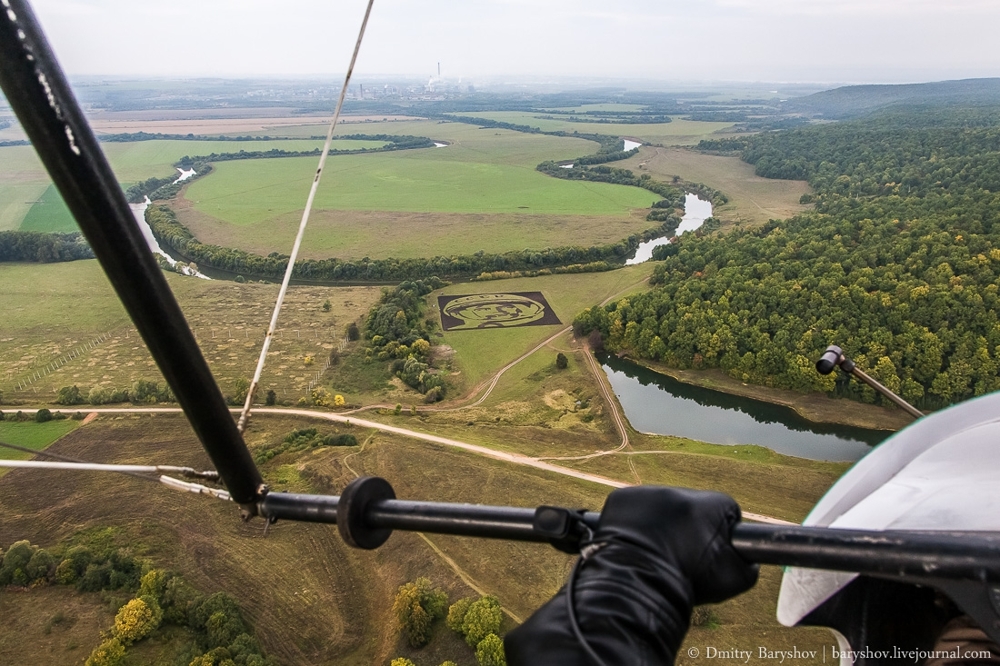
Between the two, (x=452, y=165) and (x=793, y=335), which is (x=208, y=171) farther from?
(x=793, y=335)

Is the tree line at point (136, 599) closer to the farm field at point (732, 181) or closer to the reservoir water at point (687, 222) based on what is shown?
→ the reservoir water at point (687, 222)

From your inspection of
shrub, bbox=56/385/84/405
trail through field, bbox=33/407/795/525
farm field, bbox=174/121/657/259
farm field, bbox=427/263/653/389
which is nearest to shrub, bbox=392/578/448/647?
trail through field, bbox=33/407/795/525

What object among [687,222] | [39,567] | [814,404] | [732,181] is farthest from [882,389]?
[732,181]

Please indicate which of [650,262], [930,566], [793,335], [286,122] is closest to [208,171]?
[286,122]

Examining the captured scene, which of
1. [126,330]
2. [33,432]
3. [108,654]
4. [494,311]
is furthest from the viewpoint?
[494,311]

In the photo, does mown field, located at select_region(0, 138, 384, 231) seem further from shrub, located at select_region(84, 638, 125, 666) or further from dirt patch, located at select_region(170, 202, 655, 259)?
shrub, located at select_region(84, 638, 125, 666)

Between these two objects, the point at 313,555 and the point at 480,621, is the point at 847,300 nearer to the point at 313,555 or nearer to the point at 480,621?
the point at 480,621

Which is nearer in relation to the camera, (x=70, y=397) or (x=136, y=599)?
(x=136, y=599)

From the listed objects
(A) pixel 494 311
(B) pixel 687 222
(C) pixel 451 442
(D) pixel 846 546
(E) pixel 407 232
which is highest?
(D) pixel 846 546
